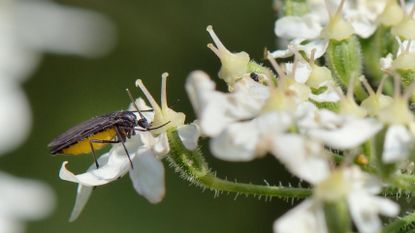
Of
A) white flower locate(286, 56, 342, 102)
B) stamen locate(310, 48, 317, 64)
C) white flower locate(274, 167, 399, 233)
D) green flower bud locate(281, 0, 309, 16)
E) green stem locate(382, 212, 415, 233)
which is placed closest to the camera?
white flower locate(274, 167, 399, 233)

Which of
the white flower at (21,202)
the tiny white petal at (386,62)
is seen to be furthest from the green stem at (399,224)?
the white flower at (21,202)

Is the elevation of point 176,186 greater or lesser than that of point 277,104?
lesser

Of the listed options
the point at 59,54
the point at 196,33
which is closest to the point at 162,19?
the point at 196,33

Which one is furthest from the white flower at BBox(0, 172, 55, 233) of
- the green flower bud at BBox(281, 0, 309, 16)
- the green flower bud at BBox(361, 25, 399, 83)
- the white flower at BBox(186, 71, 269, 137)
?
the white flower at BBox(186, 71, 269, 137)

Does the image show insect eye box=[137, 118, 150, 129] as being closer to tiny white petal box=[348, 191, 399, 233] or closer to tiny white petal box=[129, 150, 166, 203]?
tiny white petal box=[129, 150, 166, 203]

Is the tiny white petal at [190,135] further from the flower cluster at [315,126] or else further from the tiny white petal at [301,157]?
the tiny white petal at [301,157]

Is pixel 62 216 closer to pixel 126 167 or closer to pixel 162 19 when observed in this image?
pixel 162 19
